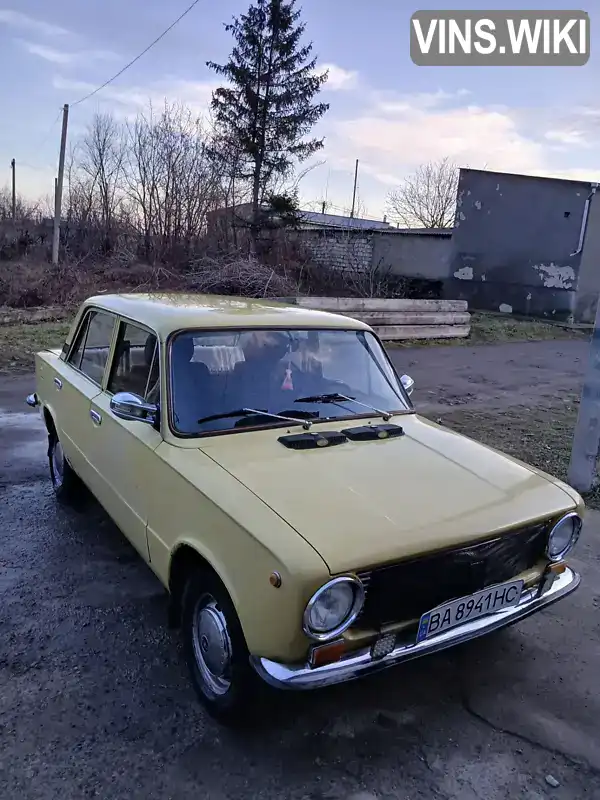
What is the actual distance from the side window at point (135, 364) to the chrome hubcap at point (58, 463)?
4.19 feet

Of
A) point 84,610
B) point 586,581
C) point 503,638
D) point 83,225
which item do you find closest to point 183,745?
point 84,610

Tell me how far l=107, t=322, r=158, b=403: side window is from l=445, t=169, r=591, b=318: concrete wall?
61.1 ft

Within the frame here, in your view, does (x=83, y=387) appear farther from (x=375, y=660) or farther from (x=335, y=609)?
(x=375, y=660)

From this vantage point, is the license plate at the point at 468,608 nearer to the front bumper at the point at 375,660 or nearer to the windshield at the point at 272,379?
the front bumper at the point at 375,660

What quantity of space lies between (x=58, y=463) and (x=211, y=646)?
111 inches

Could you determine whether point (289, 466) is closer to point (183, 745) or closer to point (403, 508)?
point (403, 508)

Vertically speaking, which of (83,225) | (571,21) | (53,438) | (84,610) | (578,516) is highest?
(571,21)

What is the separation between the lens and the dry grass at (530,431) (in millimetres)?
6199

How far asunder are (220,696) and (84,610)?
4.00 feet

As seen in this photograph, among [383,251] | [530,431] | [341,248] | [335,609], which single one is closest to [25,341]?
[530,431]

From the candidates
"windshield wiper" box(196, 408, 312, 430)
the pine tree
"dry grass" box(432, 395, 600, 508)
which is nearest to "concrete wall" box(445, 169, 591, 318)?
the pine tree

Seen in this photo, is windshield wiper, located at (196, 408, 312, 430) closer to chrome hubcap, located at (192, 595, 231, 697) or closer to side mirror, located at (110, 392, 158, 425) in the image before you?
side mirror, located at (110, 392, 158, 425)

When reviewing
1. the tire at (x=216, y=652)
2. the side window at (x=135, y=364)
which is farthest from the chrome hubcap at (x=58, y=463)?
the tire at (x=216, y=652)

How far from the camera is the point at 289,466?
2688 millimetres
